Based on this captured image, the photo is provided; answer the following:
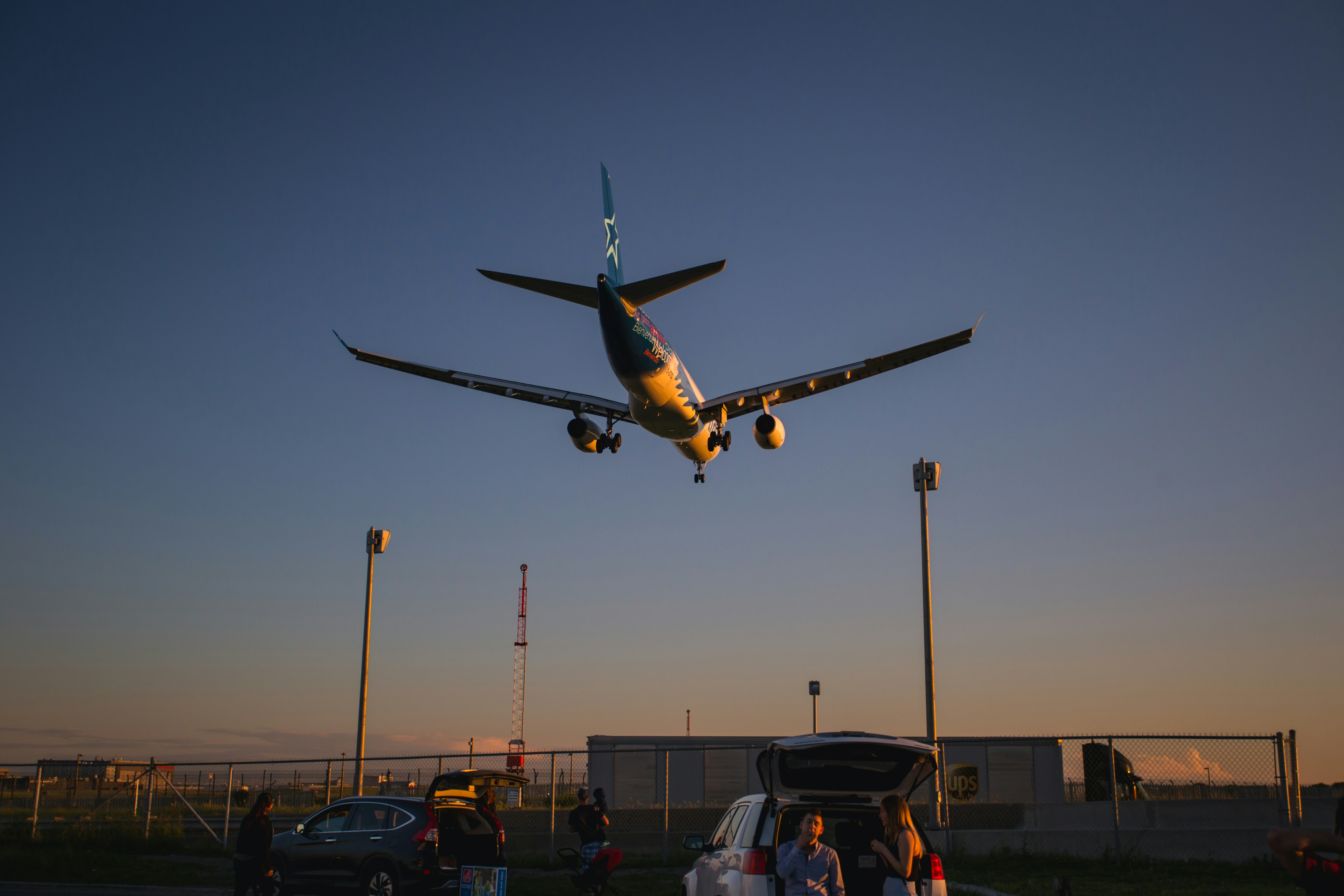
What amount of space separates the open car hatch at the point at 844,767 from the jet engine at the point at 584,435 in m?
19.4

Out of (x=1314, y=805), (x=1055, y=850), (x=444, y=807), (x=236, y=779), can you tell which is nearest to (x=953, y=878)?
(x=1055, y=850)

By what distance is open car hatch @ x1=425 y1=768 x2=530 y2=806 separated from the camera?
13.8 meters

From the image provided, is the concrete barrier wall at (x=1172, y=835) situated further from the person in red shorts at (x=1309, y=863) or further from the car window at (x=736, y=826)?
the person in red shorts at (x=1309, y=863)

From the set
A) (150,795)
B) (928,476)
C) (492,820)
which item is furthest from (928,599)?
(150,795)

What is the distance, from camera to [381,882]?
1358 centimetres

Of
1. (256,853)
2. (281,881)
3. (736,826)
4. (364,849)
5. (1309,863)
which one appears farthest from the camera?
(281,881)

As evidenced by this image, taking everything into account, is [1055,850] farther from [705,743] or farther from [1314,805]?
[705,743]

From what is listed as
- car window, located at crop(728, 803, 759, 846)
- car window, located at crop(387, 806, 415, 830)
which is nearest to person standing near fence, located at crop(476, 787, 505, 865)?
car window, located at crop(387, 806, 415, 830)

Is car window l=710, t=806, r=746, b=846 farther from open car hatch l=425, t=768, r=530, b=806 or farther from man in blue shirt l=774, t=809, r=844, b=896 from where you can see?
open car hatch l=425, t=768, r=530, b=806

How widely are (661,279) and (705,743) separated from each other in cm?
1547

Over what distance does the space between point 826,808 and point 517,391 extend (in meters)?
21.5

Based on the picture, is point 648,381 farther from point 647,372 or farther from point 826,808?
point 826,808

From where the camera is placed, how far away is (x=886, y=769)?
9.09m

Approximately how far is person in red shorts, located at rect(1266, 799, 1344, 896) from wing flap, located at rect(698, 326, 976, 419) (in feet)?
71.0
